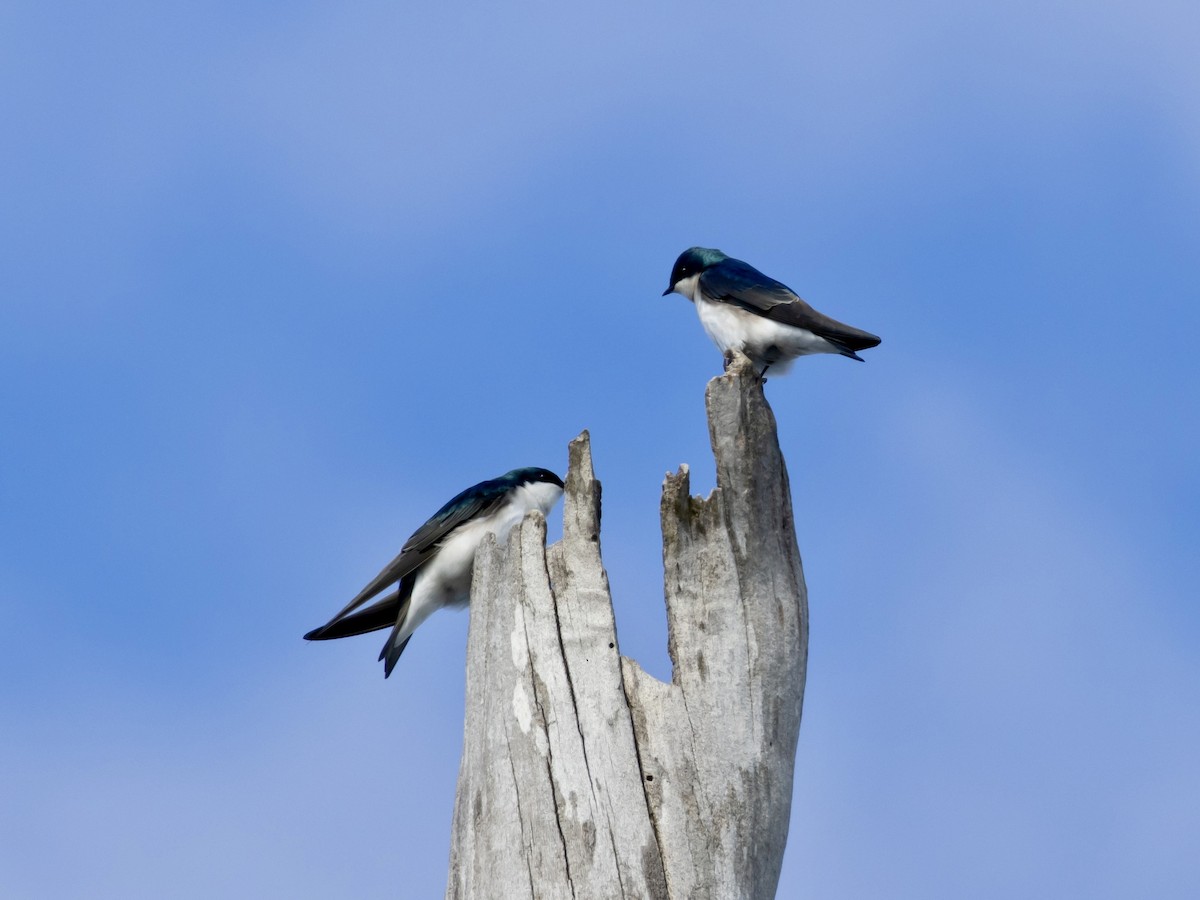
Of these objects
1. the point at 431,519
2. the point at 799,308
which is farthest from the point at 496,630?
the point at 799,308

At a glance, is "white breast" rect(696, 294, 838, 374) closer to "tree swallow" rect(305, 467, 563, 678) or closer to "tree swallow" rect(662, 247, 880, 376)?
"tree swallow" rect(662, 247, 880, 376)

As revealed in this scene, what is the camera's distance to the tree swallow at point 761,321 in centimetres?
670

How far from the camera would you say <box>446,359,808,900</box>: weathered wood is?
481cm

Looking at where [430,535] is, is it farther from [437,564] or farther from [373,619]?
[373,619]

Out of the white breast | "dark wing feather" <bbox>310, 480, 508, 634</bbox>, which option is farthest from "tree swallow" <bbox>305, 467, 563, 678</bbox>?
the white breast

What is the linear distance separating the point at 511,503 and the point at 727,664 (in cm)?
211

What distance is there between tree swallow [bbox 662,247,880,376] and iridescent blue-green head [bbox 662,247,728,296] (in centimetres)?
1

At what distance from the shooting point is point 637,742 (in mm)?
4977

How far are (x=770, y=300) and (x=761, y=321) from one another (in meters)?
0.11

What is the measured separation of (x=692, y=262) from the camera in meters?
7.82

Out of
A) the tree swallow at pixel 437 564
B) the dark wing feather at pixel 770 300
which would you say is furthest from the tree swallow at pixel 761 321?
the tree swallow at pixel 437 564

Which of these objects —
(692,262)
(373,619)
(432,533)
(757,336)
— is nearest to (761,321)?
(757,336)

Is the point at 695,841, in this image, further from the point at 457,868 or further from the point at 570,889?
the point at 457,868

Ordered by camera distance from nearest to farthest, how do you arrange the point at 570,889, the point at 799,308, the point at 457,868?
the point at 570,889, the point at 457,868, the point at 799,308
